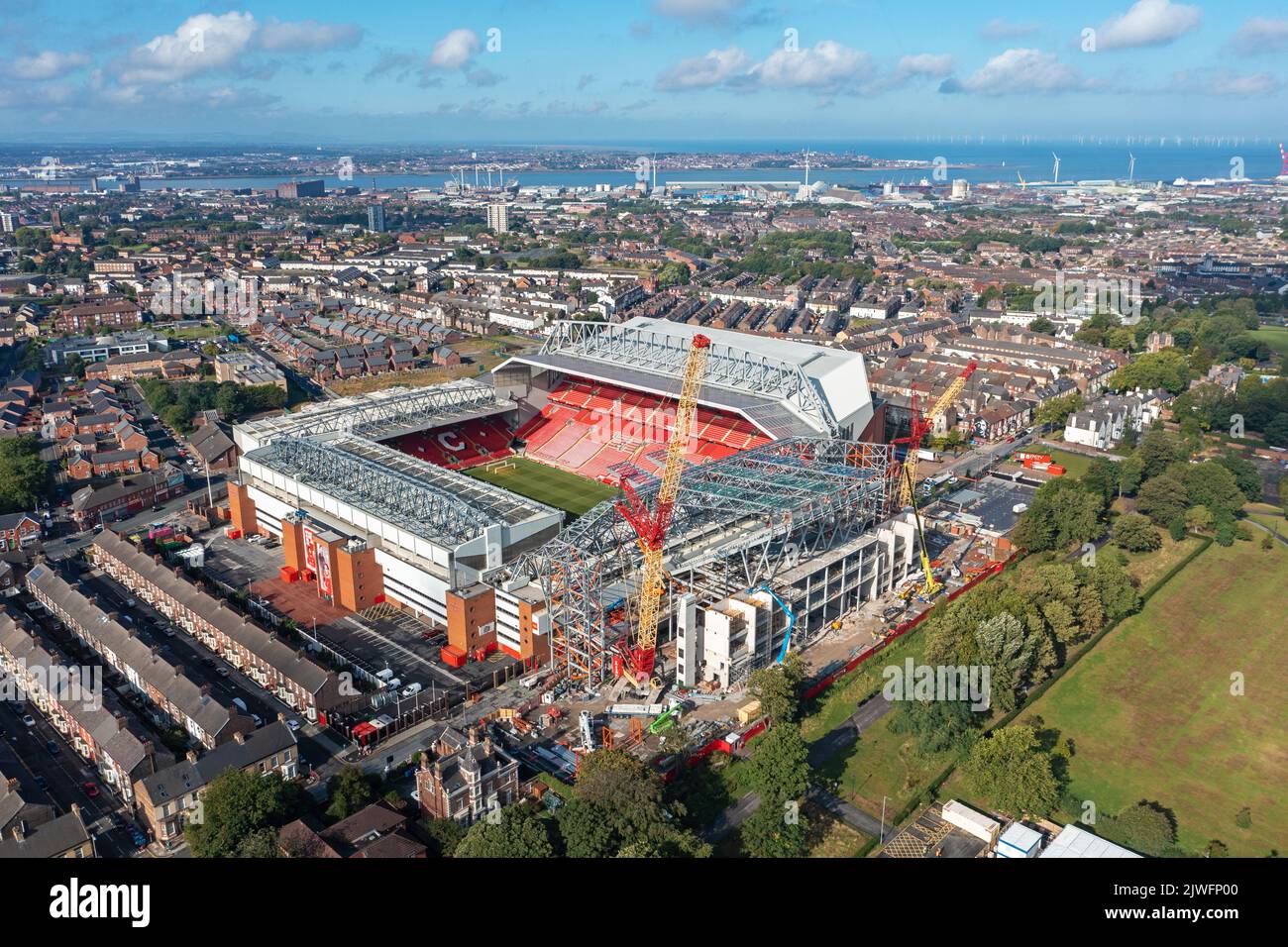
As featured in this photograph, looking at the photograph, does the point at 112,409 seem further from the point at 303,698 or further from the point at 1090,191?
the point at 1090,191

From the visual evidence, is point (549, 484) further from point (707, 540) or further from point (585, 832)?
point (585, 832)

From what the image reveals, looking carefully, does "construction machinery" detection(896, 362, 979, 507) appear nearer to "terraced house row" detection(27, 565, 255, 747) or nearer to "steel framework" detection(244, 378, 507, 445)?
"steel framework" detection(244, 378, 507, 445)

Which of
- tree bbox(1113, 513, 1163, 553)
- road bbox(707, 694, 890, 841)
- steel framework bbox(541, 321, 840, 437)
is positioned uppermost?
steel framework bbox(541, 321, 840, 437)

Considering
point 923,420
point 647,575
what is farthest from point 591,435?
point 647,575

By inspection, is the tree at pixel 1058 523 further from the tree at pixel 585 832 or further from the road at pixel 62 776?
the road at pixel 62 776

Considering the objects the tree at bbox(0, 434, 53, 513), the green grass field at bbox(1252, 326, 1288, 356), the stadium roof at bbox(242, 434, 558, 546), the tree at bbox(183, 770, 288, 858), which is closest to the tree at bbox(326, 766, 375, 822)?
the tree at bbox(183, 770, 288, 858)

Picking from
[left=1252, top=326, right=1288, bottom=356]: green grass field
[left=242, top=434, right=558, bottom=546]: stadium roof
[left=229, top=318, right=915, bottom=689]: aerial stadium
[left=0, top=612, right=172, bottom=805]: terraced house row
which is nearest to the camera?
[left=0, top=612, right=172, bottom=805]: terraced house row

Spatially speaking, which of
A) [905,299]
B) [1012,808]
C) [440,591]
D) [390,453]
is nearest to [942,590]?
[1012,808]
